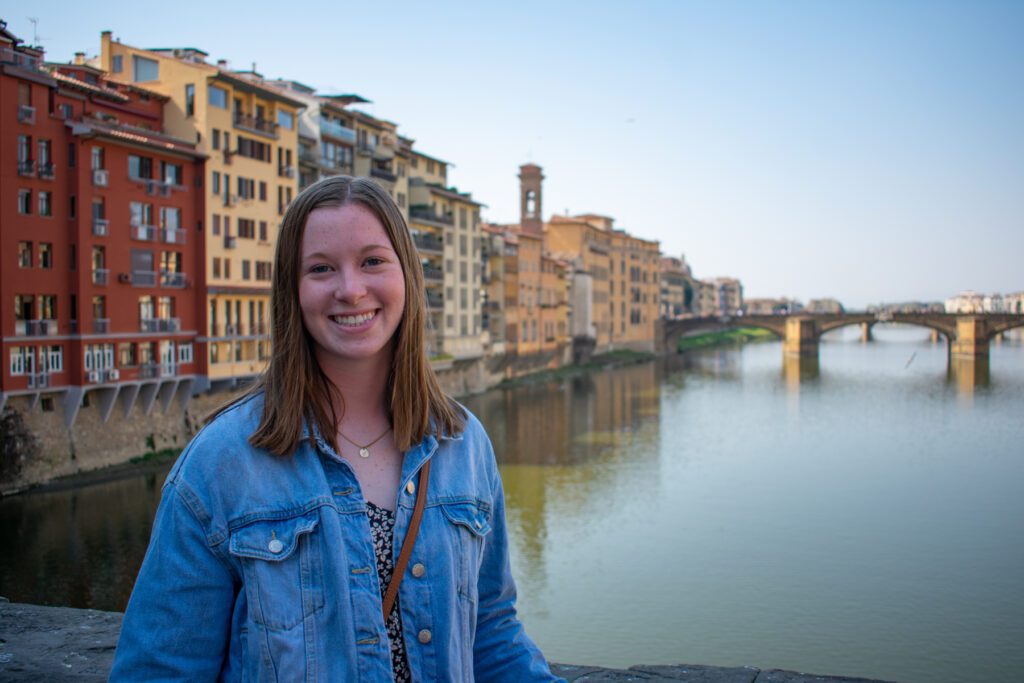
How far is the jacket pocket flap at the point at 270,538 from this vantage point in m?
1.52

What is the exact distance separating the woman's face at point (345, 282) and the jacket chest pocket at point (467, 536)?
0.34 metres

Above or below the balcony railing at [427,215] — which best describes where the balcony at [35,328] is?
below

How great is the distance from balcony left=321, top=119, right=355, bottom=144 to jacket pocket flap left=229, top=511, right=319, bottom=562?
26.9m

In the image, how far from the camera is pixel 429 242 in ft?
110

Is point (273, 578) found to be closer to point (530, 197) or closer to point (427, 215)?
point (427, 215)

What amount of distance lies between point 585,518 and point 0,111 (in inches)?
514

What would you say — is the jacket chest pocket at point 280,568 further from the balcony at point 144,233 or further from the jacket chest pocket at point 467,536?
the balcony at point 144,233

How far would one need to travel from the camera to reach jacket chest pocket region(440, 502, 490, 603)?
1.71 meters

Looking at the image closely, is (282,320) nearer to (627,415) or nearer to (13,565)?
(13,565)

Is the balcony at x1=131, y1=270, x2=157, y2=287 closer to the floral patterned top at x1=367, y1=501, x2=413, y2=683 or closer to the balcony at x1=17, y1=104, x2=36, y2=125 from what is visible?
the balcony at x1=17, y1=104, x2=36, y2=125

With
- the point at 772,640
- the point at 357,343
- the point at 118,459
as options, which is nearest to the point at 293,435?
the point at 357,343

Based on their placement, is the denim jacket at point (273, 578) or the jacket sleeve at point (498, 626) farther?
the jacket sleeve at point (498, 626)

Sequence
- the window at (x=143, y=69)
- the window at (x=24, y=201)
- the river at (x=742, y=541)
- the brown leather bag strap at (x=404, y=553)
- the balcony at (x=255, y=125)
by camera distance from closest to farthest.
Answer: the brown leather bag strap at (x=404, y=553) → the river at (x=742, y=541) → the window at (x=24, y=201) → the window at (x=143, y=69) → the balcony at (x=255, y=125)

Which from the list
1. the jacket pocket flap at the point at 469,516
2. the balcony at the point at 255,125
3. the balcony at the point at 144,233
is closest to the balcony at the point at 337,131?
the balcony at the point at 255,125
